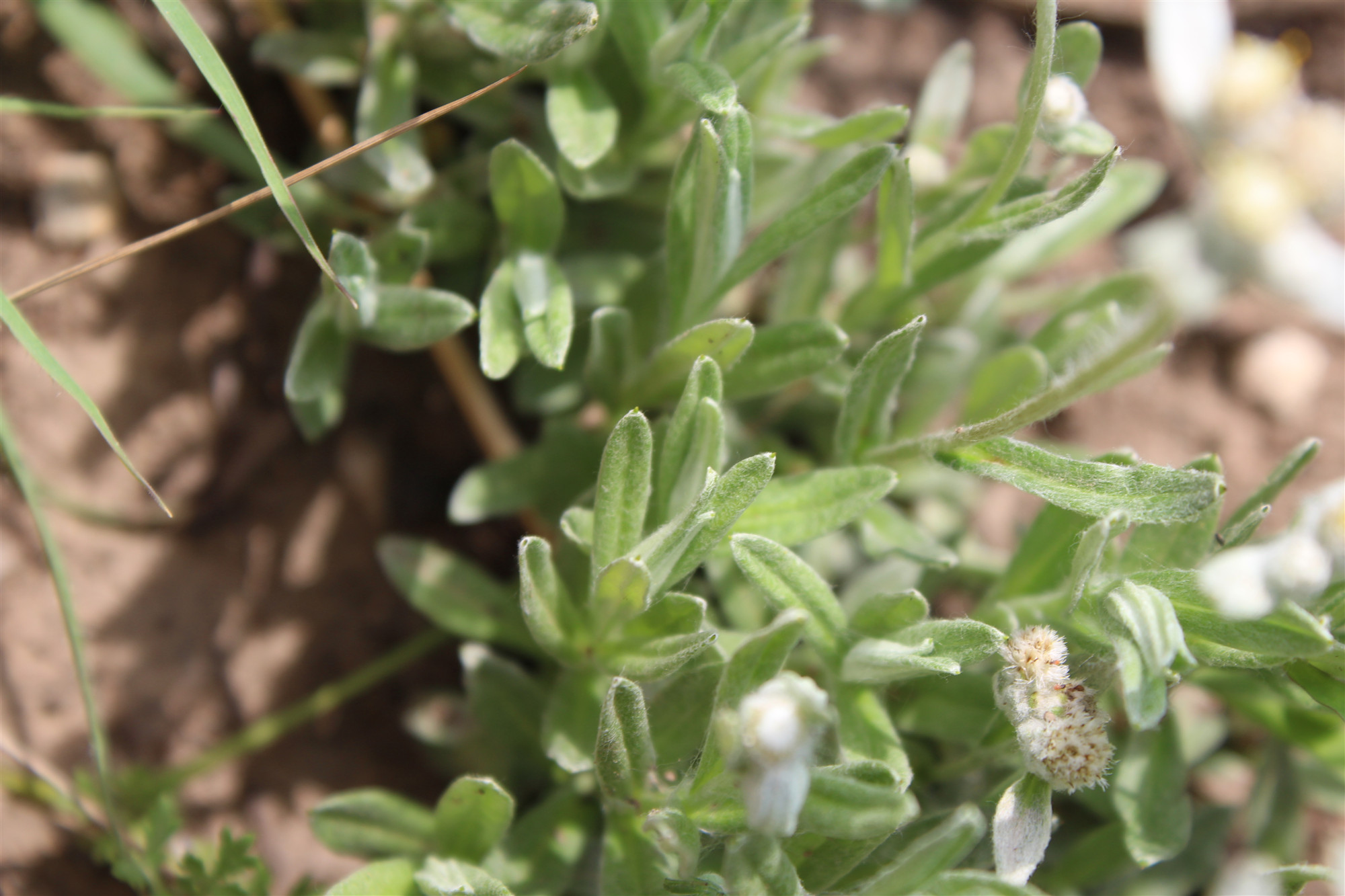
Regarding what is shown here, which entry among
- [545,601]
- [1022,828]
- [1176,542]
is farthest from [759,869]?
[1176,542]

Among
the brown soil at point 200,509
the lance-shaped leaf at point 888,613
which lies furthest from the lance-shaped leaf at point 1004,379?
the brown soil at point 200,509

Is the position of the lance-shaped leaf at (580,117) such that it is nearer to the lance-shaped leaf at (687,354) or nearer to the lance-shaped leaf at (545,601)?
the lance-shaped leaf at (687,354)

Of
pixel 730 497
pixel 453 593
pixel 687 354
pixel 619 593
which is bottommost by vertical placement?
pixel 453 593

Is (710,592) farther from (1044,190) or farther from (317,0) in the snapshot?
(317,0)

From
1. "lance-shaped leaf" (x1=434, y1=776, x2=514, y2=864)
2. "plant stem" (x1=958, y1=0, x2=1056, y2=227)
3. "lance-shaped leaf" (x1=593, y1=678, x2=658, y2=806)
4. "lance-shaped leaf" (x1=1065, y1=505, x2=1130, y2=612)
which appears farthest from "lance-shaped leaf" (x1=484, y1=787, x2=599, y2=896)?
"plant stem" (x1=958, y1=0, x2=1056, y2=227)

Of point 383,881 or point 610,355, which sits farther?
point 610,355

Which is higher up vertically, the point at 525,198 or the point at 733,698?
the point at 525,198

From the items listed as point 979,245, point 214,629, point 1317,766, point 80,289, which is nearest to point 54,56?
point 80,289

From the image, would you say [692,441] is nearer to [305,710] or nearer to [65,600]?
[65,600]
